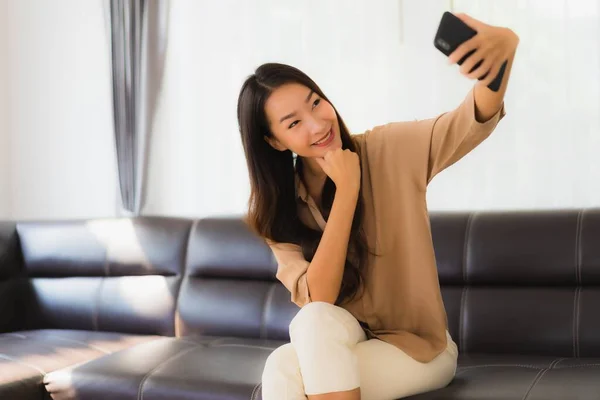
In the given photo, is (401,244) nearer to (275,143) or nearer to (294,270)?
(294,270)

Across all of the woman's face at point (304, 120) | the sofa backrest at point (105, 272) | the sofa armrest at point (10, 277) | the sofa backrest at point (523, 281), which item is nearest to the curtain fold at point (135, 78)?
the sofa backrest at point (105, 272)

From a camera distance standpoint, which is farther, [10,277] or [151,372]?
[10,277]

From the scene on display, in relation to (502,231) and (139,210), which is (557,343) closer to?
(502,231)

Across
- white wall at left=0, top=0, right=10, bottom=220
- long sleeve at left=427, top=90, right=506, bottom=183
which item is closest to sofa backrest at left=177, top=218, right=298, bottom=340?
long sleeve at left=427, top=90, right=506, bottom=183

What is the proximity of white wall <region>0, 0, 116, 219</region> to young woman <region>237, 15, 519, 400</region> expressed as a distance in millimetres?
1916

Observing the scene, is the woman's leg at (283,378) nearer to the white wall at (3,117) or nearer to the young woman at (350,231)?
the young woman at (350,231)

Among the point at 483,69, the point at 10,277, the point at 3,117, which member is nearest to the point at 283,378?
the point at 483,69

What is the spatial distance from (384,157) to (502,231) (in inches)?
28.1

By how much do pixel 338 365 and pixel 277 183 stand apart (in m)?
0.57

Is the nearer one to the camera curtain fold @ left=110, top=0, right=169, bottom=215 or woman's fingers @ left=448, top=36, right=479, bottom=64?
woman's fingers @ left=448, top=36, right=479, bottom=64

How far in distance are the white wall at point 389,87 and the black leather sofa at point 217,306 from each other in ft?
0.97

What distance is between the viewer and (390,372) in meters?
1.61

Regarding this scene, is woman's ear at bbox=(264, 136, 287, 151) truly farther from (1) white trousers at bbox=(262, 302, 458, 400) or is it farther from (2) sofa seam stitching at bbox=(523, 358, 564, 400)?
(2) sofa seam stitching at bbox=(523, 358, 564, 400)

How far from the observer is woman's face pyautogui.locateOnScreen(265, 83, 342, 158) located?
1728 mm
